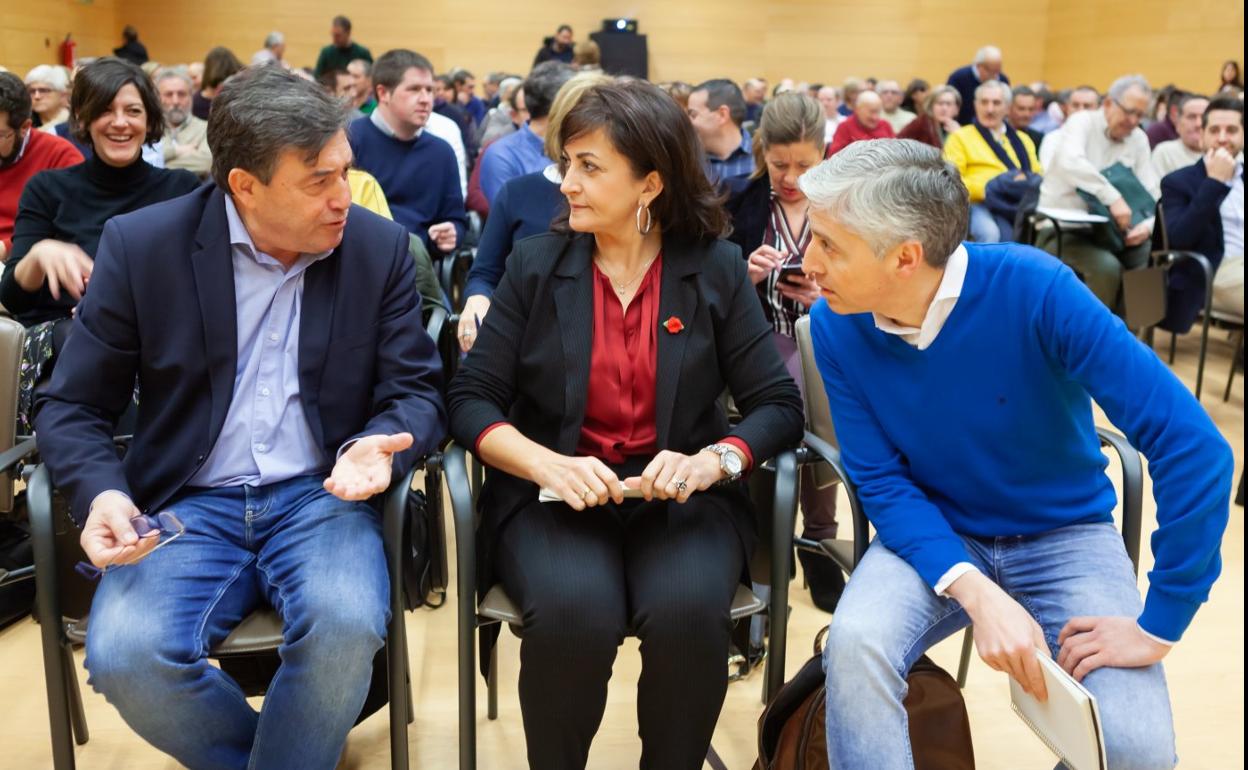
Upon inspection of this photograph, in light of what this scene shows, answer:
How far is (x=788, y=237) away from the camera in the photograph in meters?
2.78

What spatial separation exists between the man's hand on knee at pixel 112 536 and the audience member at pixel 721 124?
2568 millimetres

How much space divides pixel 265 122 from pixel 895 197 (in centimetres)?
103

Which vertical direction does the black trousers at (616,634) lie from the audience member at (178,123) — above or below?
below

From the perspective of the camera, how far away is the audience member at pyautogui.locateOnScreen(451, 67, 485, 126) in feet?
30.6

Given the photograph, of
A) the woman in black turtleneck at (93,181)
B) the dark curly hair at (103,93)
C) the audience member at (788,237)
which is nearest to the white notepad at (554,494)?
the audience member at (788,237)

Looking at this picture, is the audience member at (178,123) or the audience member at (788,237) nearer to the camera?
the audience member at (788,237)

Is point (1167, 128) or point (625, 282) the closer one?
point (625, 282)

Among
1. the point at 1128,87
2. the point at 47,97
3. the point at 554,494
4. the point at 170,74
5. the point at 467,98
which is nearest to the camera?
the point at 554,494

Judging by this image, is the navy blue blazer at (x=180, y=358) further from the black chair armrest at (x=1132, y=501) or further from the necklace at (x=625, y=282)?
the black chair armrest at (x=1132, y=501)

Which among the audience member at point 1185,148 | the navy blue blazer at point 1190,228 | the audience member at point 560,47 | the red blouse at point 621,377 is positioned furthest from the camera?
→ the audience member at point 560,47

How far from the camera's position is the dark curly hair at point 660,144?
1.93 metres

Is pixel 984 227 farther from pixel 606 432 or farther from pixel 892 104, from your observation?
pixel 892 104

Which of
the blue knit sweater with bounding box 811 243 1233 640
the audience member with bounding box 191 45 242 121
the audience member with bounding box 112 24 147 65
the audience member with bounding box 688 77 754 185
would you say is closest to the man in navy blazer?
the audience member with bounding box 688 77 754 185

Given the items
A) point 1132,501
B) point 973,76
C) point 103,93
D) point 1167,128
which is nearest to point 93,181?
point 103,93
